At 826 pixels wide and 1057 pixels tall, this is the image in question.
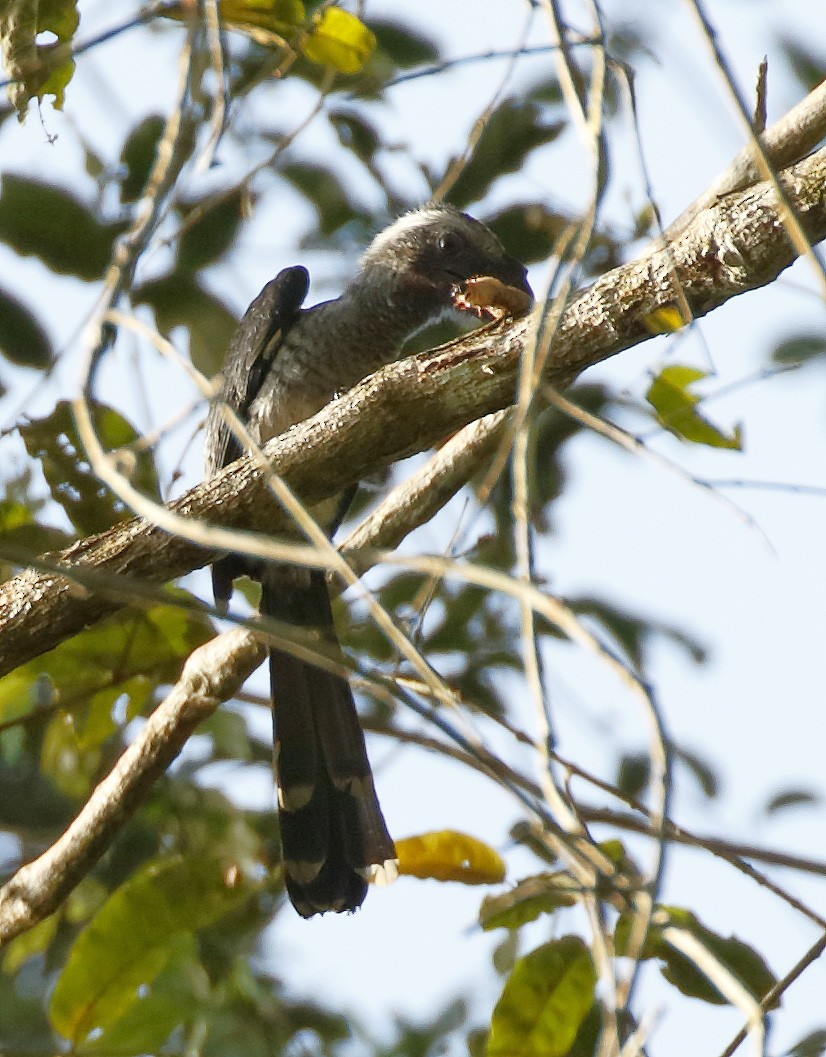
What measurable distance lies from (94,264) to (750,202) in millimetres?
1698

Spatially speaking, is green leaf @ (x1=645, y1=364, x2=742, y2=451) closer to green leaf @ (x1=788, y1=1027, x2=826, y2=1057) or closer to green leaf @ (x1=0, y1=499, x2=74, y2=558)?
green leaf @ (x1=788, y1=1027, x2=826, y2=1057)

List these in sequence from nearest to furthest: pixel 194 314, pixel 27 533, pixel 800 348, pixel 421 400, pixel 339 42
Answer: pixel 421 400
pixel 339 42
pixel 27 533
pixel 800 348
pixel 194 314

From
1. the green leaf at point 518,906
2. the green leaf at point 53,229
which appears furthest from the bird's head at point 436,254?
the green leaf at point 518,906

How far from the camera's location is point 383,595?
3416mm

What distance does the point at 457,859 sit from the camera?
2.48 meters

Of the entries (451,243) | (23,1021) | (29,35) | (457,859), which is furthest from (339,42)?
(23,1021)

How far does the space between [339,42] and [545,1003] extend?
1.84 meters

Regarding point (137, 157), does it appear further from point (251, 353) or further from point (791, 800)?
point (791, 800)

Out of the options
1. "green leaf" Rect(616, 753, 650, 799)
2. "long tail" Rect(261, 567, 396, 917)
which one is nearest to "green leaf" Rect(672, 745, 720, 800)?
"green leaf" Rect(616, 753, 650, 799)

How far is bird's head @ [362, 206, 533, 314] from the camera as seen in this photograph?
3812 millimetres

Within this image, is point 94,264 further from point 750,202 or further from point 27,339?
point 750,202

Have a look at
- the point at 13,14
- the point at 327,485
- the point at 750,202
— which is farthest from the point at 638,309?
the point at 13,14

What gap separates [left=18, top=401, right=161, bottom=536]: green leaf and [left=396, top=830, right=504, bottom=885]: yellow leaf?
3.25 ft

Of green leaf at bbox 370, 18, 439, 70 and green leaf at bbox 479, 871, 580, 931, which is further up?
green leaf at bbox 370, 18, 439, 70
